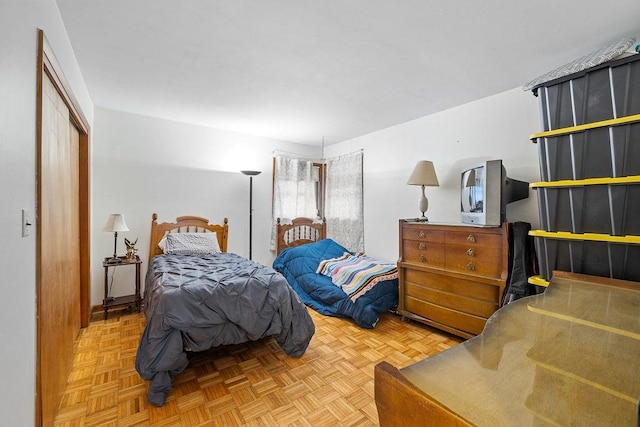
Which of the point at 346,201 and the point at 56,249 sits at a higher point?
the point at 346,201

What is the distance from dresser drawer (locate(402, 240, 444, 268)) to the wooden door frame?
268 cm

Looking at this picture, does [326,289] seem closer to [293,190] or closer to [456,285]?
[456,285]

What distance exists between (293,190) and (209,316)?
2788mm

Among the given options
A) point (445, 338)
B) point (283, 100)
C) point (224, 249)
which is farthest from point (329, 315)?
point (283, 100)

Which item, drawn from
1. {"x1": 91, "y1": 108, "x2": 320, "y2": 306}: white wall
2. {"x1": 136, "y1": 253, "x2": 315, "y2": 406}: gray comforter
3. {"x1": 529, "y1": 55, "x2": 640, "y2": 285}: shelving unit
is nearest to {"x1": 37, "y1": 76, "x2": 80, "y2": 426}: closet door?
{"x1": 136, "y1": 253, "x2": 315, "y2": 406}: gray comforter

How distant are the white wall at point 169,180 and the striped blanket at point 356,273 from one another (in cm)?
124

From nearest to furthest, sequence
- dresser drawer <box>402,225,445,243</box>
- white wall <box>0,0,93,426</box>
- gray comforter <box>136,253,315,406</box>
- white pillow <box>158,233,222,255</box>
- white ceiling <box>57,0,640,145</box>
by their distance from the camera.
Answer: white wall <box>0,0,93,426</box> < white ceiling <box>57,0,640,145</box> < gray comforter <box>136,253,315,406</box> < dresser drawer <box>402,225,445,243</box> < white pillow <box>158,233,222,255</box>

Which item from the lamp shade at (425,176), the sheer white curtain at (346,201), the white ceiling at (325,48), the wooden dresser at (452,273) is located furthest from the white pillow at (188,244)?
the lamp shade at (425,176)

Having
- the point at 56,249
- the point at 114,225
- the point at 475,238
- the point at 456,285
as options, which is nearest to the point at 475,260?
the point at 475,238

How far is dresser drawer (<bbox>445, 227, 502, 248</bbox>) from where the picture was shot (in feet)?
7.33

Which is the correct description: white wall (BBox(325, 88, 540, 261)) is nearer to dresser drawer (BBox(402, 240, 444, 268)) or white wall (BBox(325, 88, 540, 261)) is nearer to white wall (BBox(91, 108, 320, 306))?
dresser drawer (BBox(402, 240, 444, 268))

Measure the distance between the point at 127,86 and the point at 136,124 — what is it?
0.84 metres

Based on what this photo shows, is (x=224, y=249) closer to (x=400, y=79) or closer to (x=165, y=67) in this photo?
(x=165, y=67)

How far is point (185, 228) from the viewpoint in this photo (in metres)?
3.65
